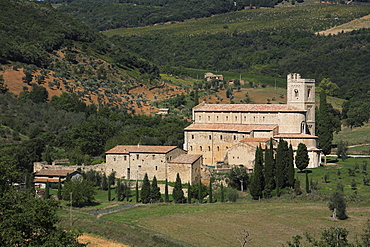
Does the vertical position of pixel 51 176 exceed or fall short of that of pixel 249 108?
it falls short

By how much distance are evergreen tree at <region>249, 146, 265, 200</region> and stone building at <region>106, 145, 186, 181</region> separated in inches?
428

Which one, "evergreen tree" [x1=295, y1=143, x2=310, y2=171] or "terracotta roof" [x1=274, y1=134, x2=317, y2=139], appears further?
"terracotta roof" [x1=274, y1=134, x2=317, y2=139]

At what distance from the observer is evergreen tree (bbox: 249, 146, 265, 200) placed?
189 ft

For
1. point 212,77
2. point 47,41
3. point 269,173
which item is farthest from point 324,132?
point 212,77

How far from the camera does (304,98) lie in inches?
2798

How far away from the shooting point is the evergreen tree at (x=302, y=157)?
62812 mm

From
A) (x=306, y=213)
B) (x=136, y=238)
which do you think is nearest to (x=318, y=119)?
(x=306, y=213)

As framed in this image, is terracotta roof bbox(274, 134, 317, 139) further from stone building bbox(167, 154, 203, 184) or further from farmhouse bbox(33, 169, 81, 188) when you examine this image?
farmhouse bbox(33, 169, 81, 188)

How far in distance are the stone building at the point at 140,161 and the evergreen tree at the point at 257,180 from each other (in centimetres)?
1088

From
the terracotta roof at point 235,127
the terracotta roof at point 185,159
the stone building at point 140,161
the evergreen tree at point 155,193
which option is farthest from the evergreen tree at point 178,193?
the terracotta roof at point 235,127

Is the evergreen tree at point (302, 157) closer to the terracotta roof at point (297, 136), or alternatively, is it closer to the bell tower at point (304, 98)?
the terracotta roof at point (297, 136)

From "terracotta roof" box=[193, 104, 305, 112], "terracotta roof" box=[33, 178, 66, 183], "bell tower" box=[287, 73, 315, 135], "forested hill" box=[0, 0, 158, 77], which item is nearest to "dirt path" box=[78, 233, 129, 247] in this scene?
"terracotta roof" box=[33, 178, 66, 183]

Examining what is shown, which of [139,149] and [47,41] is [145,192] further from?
[47,41]

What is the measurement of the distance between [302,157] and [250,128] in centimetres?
880
